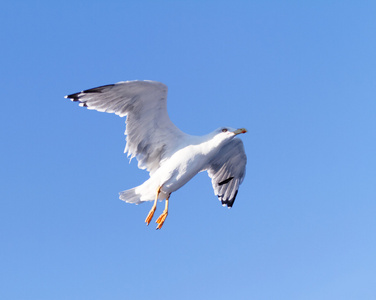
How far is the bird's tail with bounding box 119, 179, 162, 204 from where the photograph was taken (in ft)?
46.6

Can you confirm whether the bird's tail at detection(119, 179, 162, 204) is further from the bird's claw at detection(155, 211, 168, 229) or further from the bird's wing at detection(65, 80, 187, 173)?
the bird's wing at detection(65, 80, 187, 173)

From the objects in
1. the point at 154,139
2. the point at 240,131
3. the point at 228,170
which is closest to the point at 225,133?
the point at 240,131

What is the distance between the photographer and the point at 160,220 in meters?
14.1

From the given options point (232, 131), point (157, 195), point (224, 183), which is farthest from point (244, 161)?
point (157, 195)

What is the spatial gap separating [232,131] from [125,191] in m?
2.90

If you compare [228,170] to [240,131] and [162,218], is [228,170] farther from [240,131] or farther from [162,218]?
[162,218]

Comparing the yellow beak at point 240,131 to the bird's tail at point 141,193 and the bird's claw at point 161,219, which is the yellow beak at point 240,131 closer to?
the bird's tail at point 141,193

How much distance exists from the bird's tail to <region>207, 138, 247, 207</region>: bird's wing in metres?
2.40

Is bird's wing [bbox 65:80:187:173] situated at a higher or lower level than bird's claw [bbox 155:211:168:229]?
higher

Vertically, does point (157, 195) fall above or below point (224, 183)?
below

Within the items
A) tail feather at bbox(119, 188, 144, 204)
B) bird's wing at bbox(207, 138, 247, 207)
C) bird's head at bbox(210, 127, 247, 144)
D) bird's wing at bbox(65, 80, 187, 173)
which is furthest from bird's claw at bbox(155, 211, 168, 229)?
bird's wing at bbox(207, 138, 247, 207)

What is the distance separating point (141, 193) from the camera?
1441 centimetres

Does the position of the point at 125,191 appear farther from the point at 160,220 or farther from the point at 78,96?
the point at 78,96

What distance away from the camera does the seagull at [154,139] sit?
45.3ft
